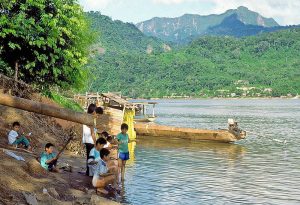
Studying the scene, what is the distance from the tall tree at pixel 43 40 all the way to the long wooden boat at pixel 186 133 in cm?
1366

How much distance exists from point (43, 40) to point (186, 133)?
60.3ft

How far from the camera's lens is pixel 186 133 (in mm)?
35531

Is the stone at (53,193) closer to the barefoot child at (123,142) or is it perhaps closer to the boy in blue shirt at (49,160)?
the boy in blue shirt at (49,160)

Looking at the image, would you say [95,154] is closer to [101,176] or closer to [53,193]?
[101,176]

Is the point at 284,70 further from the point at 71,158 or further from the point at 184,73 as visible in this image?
the point at 71,158

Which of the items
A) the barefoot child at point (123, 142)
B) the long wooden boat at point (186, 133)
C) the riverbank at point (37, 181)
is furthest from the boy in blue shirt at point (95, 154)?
the long wooden boat at point (186, 133)

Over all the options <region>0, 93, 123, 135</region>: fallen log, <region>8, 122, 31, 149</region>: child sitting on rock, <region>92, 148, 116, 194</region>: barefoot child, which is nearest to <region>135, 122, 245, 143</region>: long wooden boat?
<region>8, 122, 31, 149</region>: child sitting on rock

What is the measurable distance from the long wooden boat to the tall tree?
44.8ft

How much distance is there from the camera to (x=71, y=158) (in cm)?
1756

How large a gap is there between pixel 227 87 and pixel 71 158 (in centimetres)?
16991

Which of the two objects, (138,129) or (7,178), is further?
(138,129)

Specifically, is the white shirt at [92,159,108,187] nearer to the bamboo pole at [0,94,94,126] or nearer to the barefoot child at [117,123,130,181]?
the barefoot child at [117,123,130,181]

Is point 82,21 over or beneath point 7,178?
over

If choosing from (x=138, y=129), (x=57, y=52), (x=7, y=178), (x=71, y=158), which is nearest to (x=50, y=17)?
(x=57, y=52)
